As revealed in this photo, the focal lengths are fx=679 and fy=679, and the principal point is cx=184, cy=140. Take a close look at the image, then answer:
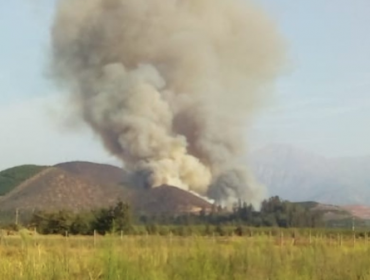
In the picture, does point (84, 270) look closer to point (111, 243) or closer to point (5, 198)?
point (111, 243)

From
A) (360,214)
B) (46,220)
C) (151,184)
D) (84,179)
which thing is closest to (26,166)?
(84,179)

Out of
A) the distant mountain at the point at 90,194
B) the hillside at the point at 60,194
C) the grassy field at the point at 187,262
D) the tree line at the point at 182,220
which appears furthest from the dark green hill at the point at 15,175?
the grassy field at the point at 187,262

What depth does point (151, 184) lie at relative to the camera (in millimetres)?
75625

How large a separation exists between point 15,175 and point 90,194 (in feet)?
70.6

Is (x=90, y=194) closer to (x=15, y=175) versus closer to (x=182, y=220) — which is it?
(x=182, y=220)

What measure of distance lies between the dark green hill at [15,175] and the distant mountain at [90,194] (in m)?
1.74

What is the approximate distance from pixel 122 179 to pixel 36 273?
230ft

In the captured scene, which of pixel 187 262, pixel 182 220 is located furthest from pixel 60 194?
pixel 187 262

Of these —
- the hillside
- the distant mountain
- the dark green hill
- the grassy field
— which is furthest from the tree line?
the dark green hill

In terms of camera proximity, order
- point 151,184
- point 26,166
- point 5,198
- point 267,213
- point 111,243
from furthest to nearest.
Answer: point 26,166 → point 151,184 → point 5,198 → point 267,213 → point 111,243

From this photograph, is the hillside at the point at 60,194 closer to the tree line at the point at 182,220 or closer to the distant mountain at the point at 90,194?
the distant mountain at the point at 90,194

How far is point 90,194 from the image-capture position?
235 feet

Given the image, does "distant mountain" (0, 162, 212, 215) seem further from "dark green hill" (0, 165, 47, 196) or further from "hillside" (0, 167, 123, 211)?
"dark green hill" (0, 165, 47, 196)

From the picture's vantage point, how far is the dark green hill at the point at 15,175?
271 ft
